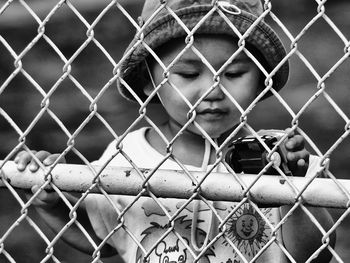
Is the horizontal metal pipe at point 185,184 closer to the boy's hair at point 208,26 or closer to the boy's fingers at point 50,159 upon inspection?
the boy's fingers at point 50,159

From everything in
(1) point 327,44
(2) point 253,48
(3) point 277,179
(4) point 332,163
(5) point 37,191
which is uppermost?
(1) point 327,44

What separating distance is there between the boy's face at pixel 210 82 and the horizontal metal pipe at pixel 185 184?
1.24 ft

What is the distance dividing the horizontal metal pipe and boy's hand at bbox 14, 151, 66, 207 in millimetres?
16

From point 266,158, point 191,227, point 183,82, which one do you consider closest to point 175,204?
point 191,227

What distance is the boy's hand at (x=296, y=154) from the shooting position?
2713 millimetres

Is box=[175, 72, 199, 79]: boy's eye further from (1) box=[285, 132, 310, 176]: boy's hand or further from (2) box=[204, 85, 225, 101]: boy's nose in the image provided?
(1) box=[285, 132, 310, 176]: boy's hand

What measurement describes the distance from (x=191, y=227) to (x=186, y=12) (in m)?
0.59

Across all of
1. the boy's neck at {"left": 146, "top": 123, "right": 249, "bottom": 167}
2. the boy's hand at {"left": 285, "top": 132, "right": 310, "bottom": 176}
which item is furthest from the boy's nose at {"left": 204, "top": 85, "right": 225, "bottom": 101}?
the boy's hand at {"left": 285, "top": 132, "right": 310, "bottom": 176}

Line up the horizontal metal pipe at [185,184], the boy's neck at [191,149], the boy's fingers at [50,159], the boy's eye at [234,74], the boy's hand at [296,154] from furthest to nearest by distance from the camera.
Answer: the boy's neck at [191,149], the boy's eye at [234,74], the boy's fingers at [50,159], the boy's hand at [296,154], the horizontal metal pipe at [185,184]

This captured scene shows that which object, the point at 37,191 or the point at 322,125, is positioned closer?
the point at 37,191

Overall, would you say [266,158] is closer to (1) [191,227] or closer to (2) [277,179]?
(2) [277,179]

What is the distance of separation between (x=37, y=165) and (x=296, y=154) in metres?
0.66

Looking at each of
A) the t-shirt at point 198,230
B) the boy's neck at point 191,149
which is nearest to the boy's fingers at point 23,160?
the t-shirt at point 198,230

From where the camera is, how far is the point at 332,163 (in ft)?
18.2
